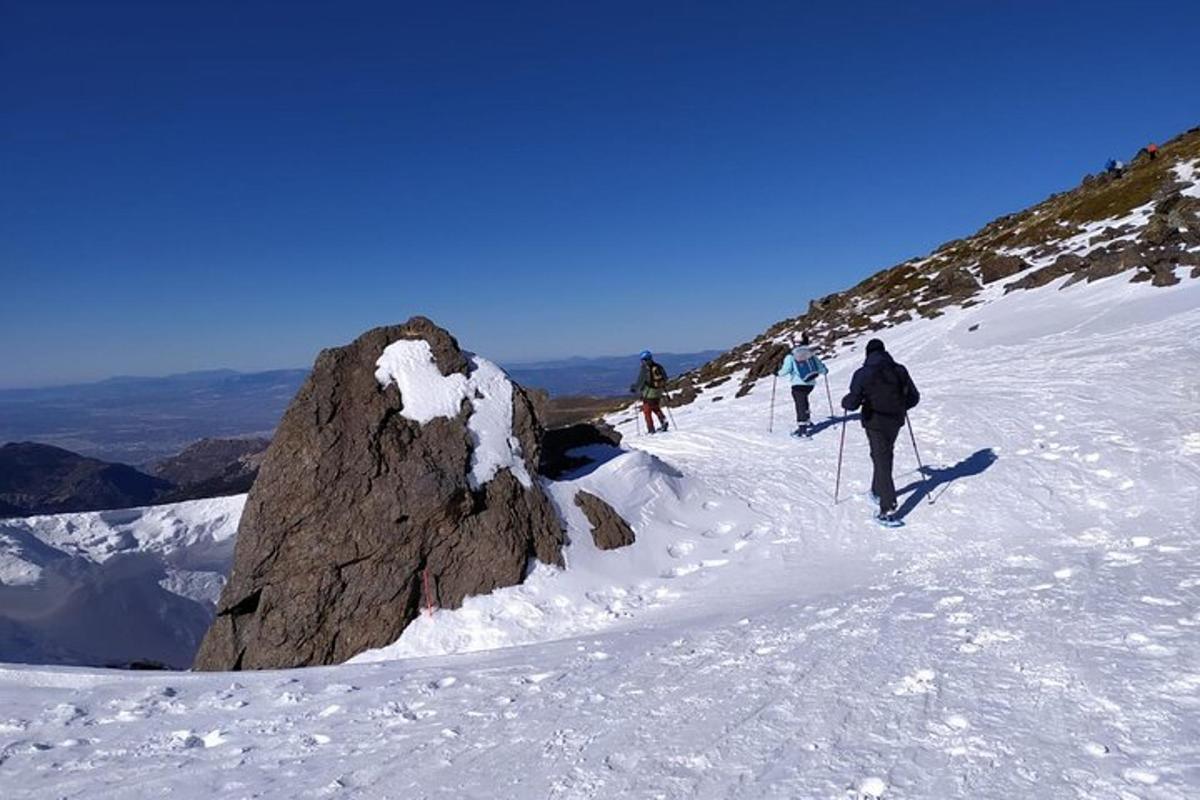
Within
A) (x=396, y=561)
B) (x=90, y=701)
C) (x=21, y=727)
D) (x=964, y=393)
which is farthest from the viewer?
(x=964, y=393)

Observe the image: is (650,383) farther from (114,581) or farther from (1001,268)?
(1001,268)

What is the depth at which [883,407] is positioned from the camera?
1049 centimetres

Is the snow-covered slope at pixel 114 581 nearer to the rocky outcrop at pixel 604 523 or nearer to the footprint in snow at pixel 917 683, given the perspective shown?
the rocky outcrop at pixel 604 523

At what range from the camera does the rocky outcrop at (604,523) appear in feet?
35.1

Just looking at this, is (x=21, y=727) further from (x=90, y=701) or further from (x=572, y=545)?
(x=572, y=545)

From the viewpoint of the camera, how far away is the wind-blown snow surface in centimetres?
413

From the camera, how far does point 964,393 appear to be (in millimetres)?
17750

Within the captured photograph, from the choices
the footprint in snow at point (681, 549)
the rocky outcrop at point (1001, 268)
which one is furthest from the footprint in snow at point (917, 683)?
the rocky outcrop at point (1001, 268)

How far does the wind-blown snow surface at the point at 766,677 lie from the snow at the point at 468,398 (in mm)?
1265

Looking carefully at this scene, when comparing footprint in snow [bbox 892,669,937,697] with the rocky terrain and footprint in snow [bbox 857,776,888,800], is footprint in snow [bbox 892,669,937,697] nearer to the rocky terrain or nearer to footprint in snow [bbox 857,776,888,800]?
footprint in snow [bbox 857,776,888,800]

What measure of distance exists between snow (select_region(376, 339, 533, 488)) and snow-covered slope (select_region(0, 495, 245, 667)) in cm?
592

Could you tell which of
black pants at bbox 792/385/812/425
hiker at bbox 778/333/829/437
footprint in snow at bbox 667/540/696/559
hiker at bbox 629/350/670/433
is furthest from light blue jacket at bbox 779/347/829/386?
footprint in snow at bbox 667/540/696/559

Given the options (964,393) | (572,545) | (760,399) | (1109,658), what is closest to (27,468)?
(760,399)

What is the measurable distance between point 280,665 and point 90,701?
3.51 meters
